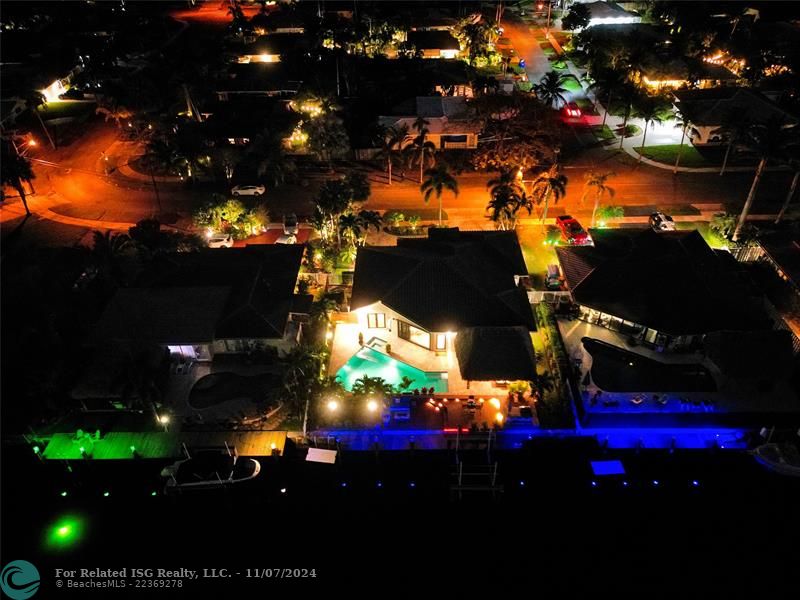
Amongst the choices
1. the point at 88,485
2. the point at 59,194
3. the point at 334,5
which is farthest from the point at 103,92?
the point at 88,485

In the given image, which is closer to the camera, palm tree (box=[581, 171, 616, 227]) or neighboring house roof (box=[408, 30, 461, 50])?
palm tree (box=[581, 171, 616, 227])

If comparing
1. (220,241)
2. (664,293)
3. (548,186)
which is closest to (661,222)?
(548,186)

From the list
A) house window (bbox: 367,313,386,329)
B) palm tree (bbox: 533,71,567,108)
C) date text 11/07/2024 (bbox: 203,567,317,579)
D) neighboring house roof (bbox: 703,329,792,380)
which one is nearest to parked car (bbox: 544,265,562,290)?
neighboring house roof (bbox: 703,329,792,380)

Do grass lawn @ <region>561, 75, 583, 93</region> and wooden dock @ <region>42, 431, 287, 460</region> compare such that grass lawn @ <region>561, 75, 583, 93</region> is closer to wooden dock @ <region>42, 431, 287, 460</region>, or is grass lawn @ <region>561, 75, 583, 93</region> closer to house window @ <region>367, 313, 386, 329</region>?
house window @ <region>367, 313, 386, 329</region>

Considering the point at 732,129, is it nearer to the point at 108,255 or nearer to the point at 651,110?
the point at 651,110

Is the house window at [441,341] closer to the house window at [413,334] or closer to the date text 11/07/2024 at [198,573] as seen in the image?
the house window at [413,334]

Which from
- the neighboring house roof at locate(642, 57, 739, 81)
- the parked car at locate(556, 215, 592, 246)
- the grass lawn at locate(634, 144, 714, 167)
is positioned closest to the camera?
the parked car at locate(556, 215, 592, 246)
